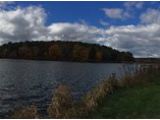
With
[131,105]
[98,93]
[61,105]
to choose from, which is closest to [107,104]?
[131,105]

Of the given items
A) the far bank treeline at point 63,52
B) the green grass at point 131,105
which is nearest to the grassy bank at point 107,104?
Result: the green grass at point 131,105

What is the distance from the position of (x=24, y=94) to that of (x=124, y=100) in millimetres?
12707

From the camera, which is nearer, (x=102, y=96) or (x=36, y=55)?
(x=102, y=96)

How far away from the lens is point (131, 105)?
14523 millimetres

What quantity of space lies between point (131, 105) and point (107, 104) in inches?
47.1

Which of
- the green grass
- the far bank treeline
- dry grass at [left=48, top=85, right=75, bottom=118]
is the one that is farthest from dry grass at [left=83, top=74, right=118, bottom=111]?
the far bank treeline

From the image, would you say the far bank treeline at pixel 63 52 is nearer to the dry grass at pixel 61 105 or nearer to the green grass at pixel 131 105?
the green grass at pixel 131 105

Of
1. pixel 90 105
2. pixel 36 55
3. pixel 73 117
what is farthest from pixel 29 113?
pixel 36 55

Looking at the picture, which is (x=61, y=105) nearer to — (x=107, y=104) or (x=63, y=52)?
(x=107, y=104)

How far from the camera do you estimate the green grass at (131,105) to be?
502 inches

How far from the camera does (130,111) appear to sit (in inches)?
523

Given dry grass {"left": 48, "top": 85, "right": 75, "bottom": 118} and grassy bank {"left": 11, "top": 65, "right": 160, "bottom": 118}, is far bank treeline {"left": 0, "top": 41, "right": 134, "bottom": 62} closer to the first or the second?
grassy bank {"left": 11, "top": 65, "right": 160, "bottom": 118}

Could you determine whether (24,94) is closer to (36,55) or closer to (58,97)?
(58,97)

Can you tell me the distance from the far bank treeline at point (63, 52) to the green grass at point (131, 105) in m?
127
